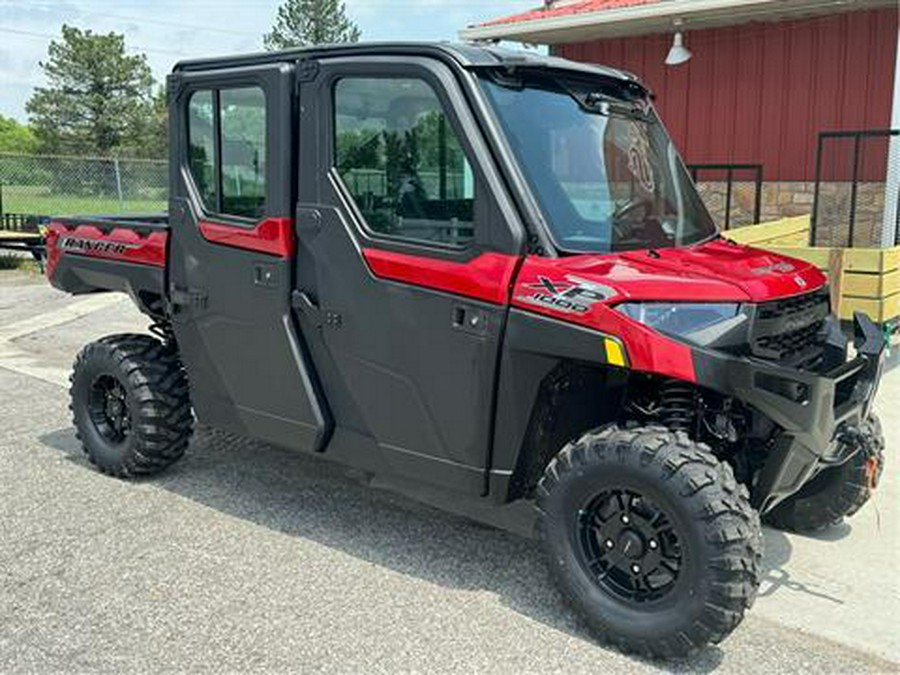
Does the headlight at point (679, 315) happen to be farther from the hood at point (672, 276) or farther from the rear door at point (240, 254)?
the rear door at point (240, 254)

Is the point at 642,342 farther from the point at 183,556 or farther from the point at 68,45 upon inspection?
the point at 68,45

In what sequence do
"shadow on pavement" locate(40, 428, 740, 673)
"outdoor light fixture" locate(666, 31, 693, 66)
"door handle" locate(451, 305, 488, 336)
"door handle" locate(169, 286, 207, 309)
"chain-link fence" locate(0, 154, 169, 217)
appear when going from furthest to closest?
"chain-link fence" locate(0, 154, 169, 217) → "outdoor light fixture" locate(666, 31, 693, 66) → "door handle" locate(169, 286, 207, 309) → "shadow on pavement" locate(40, 428, 740, 673) → "door handle" locate(451, 305, 488, 336)

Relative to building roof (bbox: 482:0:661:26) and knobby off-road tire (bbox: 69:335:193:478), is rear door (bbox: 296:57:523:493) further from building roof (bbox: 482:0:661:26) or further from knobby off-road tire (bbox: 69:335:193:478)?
building roof (bbox: 482:0:661:26)

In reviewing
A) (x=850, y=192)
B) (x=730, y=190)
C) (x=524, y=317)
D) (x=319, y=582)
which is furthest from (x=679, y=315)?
(x=730, y=190)

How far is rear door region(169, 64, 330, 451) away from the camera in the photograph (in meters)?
4.15

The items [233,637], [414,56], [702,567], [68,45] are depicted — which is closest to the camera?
[702,567]

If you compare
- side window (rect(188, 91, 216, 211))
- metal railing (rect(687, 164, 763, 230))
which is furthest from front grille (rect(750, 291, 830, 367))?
metal railing (rect(687, 164, 763, 230))

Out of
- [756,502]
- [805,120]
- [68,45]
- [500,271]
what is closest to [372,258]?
[500,271]

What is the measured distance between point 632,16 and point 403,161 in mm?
7392

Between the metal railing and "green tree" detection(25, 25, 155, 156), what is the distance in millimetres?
49455

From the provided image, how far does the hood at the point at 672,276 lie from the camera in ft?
10.7

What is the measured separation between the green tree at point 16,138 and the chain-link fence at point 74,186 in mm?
33239

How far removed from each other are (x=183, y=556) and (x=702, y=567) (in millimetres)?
2288

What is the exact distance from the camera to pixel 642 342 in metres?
3.21
